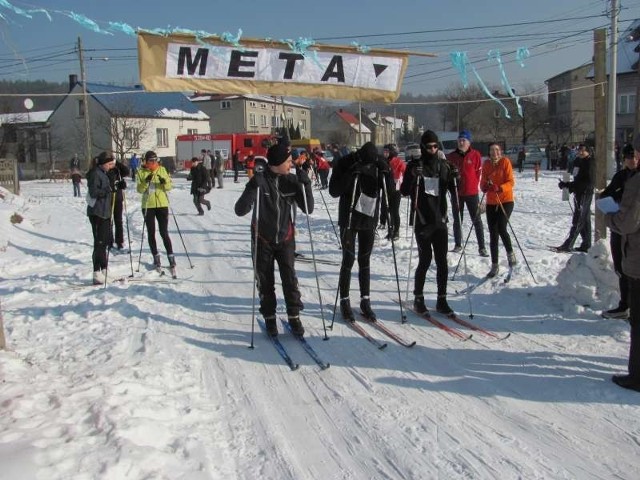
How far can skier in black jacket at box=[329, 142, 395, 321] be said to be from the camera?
20.0 ft

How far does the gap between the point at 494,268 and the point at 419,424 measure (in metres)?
4.33

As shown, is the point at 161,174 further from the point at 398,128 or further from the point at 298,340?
the point at 398,128

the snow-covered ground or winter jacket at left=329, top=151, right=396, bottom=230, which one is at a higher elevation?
winter jacket at left=329, top=151, right=396, bottom=230

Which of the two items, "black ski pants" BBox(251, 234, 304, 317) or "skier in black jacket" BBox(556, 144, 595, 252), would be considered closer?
"black ski pants" BBox(251, 234, 304, 317)

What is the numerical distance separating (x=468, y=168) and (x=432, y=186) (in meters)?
3.31

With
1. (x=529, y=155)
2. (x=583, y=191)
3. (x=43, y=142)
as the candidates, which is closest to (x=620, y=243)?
(x=583, y=191)

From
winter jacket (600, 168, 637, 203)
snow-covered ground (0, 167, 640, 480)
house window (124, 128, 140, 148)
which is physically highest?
house window (124, 128, 140, 148)

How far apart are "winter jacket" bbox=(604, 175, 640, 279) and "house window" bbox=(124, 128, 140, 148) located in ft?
140

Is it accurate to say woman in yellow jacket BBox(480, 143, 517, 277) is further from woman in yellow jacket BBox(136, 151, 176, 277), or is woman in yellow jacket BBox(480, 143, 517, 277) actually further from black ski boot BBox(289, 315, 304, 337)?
woman in yellow jacket BBox(136, 151, 176, 277)

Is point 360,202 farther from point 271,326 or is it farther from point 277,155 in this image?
point 271,326

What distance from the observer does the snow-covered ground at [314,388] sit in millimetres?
3404

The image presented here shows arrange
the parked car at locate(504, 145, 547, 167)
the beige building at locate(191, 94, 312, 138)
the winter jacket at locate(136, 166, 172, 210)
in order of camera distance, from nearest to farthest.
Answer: the winter jacket at locate(136, 166, 172, 210)
the parked car at locate(504, 145, 547, 167)
the beige building at locate(191, 94, 312, 138)

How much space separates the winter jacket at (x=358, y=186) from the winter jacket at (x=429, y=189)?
0.40 meters

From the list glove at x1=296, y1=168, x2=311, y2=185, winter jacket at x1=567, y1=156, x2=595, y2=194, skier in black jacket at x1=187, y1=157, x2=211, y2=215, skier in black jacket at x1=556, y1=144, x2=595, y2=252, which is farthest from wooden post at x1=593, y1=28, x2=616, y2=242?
skier in black jacket at x1=187, y1=157, x2=211, y2=215
